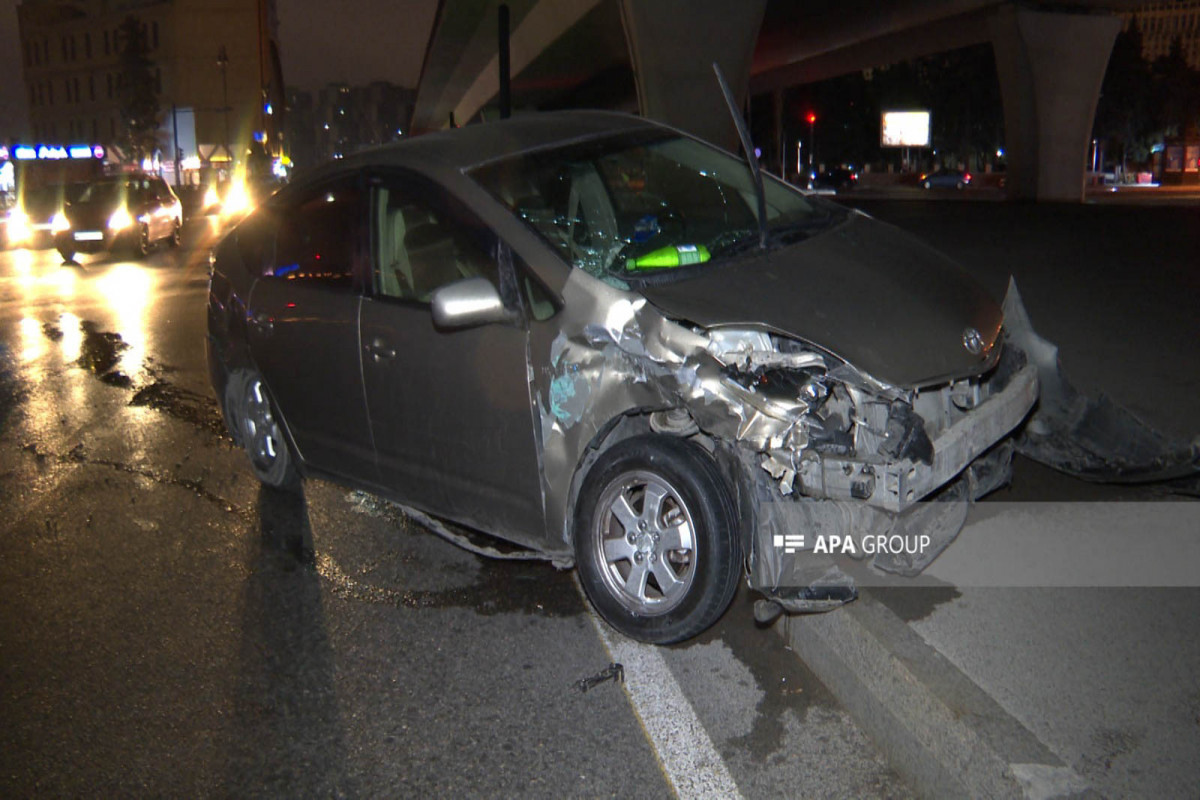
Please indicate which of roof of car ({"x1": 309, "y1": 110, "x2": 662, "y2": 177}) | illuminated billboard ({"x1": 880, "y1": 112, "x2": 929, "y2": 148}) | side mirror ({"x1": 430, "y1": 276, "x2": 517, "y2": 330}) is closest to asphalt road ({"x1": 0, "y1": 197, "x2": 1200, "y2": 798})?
side mirror ({"x1": 430, "y1": 276, "x2": 517, "y2": 330})

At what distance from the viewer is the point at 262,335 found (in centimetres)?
574

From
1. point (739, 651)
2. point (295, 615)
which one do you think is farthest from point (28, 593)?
point (739, 651)

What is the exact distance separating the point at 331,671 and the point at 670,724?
129 centimetres

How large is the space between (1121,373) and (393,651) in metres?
5.28

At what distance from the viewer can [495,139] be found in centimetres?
520

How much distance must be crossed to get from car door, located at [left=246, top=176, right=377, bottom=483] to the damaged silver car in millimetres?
16

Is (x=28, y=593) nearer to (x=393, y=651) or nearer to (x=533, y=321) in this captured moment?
(x=393, y=651)

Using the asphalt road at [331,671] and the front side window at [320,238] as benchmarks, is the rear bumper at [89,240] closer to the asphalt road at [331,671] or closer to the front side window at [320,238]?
the asphalt road at [331,671]

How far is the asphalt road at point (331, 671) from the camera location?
3.46 metres

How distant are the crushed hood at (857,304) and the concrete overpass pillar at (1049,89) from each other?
35.0m

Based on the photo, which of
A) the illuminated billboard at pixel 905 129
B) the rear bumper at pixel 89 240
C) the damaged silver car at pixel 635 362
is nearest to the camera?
the damaged silver car at pixel 635 362

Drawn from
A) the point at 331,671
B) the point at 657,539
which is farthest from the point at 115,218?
the point at 657,539

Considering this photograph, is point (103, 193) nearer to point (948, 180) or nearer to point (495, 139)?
point (495, 139)

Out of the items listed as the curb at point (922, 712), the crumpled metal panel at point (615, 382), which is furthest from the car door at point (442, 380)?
the curb at point (922, 712)
